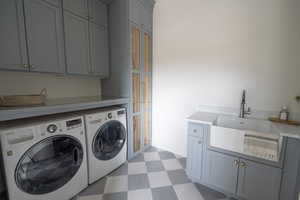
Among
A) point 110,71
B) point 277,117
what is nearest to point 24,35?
point 110,71

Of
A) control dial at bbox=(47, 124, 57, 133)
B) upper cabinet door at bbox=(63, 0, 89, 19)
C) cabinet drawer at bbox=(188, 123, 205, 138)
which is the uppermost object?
upper cabinet door at bbox=(63, 0, 89, 19)

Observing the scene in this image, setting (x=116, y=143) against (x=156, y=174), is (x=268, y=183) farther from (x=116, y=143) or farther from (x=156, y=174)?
(x=116, y=143)

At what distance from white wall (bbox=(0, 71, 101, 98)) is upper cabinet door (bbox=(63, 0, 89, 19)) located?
0.89 metres

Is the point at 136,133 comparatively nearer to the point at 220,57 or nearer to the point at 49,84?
the point at 49,84

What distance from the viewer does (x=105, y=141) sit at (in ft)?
5.62

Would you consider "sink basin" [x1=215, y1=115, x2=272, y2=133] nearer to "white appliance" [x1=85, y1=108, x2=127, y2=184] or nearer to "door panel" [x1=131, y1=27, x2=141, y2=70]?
"white appliance" [x1=85, y1=108, x2=127, y2=184]

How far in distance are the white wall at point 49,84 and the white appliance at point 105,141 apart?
0.78m

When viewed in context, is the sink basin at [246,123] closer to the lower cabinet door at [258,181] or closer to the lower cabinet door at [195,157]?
the lower cabinet door at [195,157]

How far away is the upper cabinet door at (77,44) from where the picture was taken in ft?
5.33

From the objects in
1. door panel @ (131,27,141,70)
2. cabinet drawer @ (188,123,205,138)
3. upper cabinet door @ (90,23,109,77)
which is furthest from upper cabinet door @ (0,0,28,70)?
cabinet drawer @ (188,123,205,138)

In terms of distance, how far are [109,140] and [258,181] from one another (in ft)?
5.64

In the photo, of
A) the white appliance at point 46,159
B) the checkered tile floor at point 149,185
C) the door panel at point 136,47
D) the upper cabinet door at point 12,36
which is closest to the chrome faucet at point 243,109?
the checkered tile floor at point 149,185

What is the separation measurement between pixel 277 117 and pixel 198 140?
38.4 inches

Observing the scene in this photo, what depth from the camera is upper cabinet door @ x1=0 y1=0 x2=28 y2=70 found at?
1151mm
